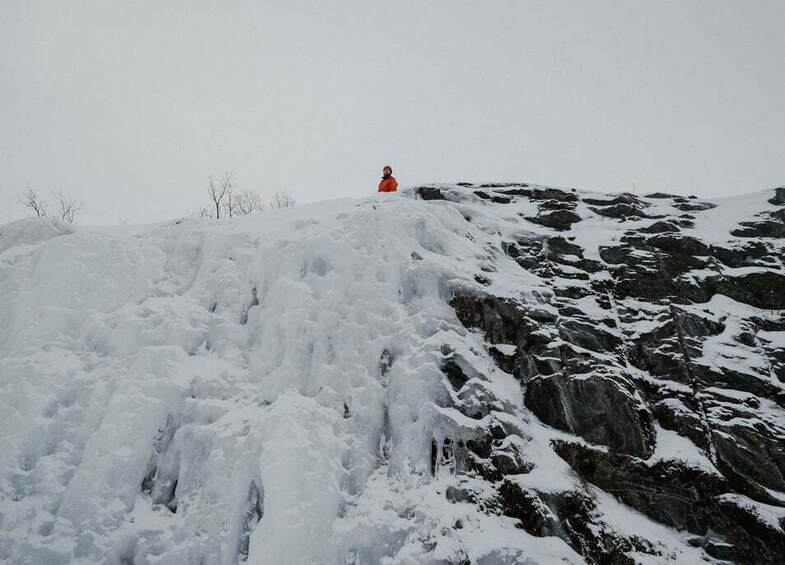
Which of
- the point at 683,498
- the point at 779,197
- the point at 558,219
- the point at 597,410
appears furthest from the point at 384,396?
the point at 779,197

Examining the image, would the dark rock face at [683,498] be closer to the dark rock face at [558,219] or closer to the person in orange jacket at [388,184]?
the dark rock face at [558,219]

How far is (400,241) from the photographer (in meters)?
11.2

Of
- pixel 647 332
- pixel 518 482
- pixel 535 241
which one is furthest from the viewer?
pixel 535 241

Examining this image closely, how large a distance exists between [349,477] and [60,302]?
280 inches

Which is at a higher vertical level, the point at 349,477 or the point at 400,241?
the point at 400,241

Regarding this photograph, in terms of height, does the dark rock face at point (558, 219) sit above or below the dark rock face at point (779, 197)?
below

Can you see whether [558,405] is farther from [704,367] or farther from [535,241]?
[535,241]

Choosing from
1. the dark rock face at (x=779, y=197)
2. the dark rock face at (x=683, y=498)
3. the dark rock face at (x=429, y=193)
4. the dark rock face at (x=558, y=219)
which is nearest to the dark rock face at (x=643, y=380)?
the dark rock face at (x=683, y=498)

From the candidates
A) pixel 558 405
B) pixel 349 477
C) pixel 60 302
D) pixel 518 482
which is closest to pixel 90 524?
pixel 349 477

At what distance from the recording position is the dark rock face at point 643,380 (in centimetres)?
731

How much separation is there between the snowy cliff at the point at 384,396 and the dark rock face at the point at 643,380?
4 cm

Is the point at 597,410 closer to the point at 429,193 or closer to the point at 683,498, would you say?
the point at 683,498

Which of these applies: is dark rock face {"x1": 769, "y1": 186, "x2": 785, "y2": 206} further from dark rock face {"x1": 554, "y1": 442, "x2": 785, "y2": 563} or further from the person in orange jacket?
the person in orange jacket

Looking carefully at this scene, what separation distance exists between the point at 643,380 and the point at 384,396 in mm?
5395
